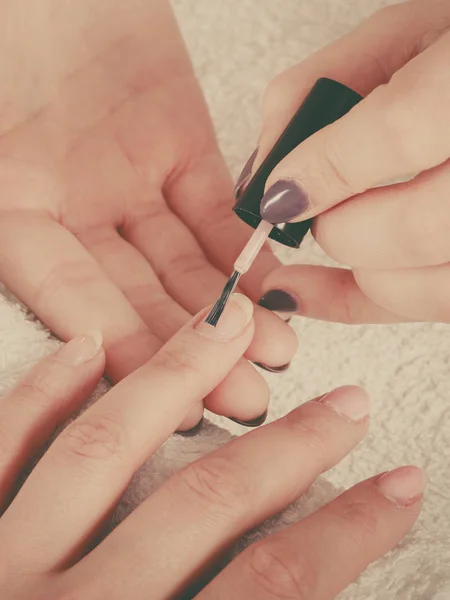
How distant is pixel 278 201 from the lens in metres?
0.44

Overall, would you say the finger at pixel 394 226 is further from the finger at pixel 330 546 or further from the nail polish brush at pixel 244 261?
the finger at pixel 330 546

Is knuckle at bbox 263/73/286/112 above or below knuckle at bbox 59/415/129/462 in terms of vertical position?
above

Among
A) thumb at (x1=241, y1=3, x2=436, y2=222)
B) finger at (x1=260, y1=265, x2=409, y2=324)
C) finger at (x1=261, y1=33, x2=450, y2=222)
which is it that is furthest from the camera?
finger at (x1=260, y1=265, x2=409, y2=324)

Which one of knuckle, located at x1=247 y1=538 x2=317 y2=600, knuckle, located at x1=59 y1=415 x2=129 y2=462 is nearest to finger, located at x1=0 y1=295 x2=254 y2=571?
knuckle, located at x1=59 y1=415 x2=129 y2=462

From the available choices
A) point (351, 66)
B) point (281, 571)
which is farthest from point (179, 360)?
point (351, 66)

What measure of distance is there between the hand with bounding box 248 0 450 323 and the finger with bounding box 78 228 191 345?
16 centimetres

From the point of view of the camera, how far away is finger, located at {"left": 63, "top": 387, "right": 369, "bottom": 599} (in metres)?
0.41

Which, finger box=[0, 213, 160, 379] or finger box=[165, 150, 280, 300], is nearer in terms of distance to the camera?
finger box=[0, 213, 160, 379]

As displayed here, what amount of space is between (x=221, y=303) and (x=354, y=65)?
0.67 ft

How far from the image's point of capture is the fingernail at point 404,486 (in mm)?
449

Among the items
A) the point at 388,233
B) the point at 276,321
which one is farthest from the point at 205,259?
the point at 388,233

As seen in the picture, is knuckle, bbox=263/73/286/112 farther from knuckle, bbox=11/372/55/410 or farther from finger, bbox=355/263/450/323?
knuckle, bbox=11/372/55/410

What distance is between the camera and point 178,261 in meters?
0.64

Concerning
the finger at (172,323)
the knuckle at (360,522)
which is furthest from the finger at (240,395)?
the knuckle at (360,522)
